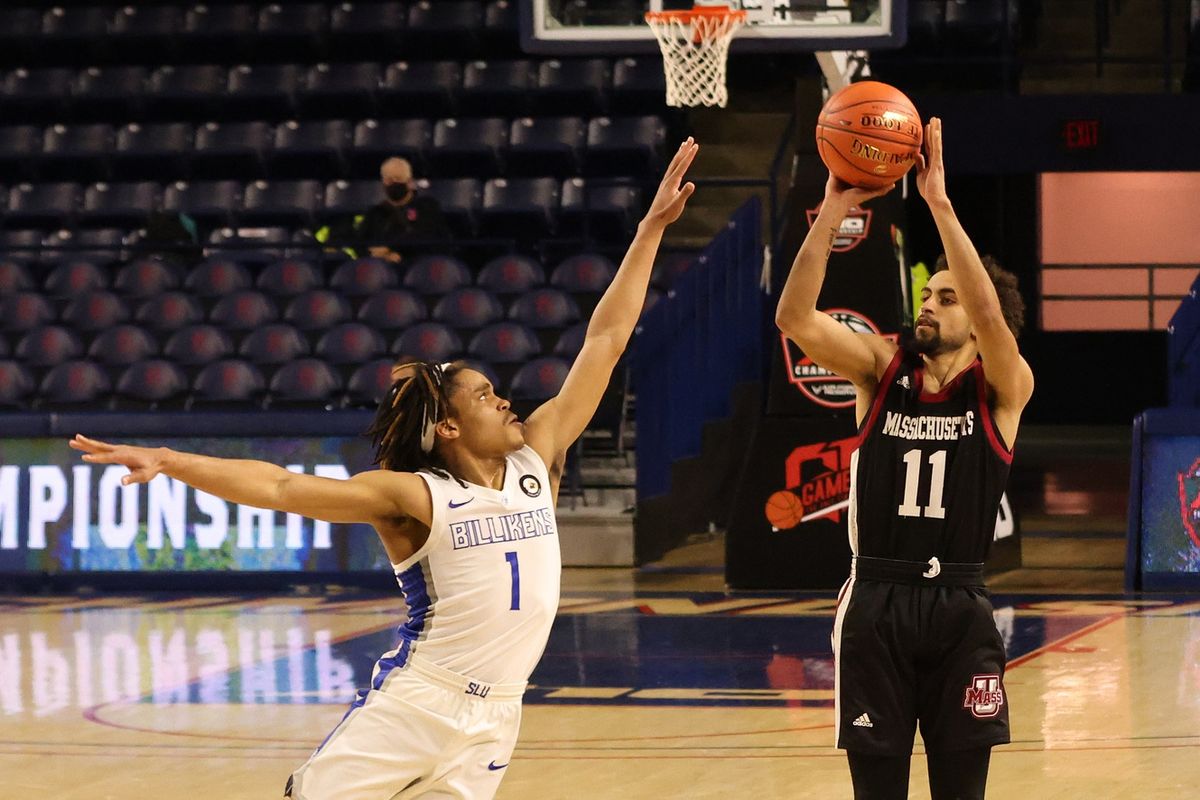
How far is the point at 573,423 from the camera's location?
4832 millimetres

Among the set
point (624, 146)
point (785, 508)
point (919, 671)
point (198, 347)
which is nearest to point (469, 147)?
point (624, 146)

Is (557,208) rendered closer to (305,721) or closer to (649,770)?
(305,721)

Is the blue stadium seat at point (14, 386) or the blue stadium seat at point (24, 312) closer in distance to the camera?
the blue stadium seat at point (14, 386)

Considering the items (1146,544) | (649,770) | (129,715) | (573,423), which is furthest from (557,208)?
(573,423)

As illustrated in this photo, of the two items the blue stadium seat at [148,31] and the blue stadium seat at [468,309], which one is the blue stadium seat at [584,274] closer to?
the blue stadium seat at [468,309]

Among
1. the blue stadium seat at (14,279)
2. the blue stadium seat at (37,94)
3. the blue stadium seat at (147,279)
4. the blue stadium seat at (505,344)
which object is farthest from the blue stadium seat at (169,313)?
the blue stadium seat at (37,94)

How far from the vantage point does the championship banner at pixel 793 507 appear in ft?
38.5

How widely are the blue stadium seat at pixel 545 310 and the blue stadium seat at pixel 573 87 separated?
132 inches

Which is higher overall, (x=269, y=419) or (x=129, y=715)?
(x=269, y=419)

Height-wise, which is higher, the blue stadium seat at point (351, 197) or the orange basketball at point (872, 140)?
the orange basketball at point (872, 140)

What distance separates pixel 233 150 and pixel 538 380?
18.0 ft

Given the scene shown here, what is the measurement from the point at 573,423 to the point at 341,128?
1275 cm

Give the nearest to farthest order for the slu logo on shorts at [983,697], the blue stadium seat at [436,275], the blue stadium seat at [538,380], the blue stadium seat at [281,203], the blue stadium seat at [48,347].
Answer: the slu logo on shorts at [983,697] → the blue stadium seat at [538,380] → the blue stadium seat at [48,347] → the blue stadium seat at [436,275] → the blue stadium seat at [281,203]

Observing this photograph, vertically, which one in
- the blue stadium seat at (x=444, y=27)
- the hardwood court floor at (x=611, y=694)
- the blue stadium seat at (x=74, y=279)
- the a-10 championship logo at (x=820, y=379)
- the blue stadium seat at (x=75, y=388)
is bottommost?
the hardwood court floor at (x=611, y=694)
